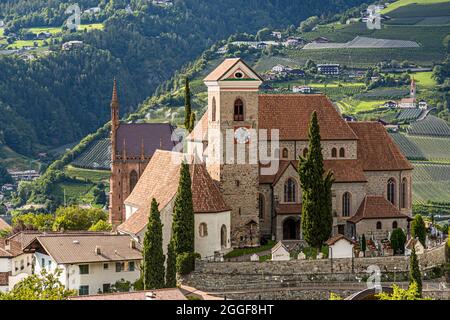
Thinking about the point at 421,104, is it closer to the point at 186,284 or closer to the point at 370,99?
the point at 370,99

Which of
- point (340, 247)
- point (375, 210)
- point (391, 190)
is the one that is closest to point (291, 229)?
point (375, 210)

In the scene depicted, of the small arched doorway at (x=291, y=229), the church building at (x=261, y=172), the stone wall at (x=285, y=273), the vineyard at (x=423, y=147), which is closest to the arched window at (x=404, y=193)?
the church building at (x=261, y=172)

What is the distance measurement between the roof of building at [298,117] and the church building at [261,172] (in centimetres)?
6

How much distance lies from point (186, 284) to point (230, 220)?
5426 millimetres

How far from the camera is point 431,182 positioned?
384ft

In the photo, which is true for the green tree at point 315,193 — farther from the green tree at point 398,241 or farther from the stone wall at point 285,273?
the green tree at point 398,241

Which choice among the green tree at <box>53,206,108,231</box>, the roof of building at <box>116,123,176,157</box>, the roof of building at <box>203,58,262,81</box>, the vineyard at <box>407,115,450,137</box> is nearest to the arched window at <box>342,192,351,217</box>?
the roof of building at <box>203,58,262,81</box>

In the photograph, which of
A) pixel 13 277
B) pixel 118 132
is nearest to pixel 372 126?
pixel 13 277

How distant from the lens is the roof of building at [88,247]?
55.2 metres

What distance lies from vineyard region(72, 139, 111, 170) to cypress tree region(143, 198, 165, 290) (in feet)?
323

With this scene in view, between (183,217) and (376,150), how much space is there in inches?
609

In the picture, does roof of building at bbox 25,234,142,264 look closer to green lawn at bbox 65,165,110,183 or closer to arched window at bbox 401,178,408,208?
arched window at bbox 401,178,408,208

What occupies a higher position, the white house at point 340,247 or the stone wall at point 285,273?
the white house at point 340,247
